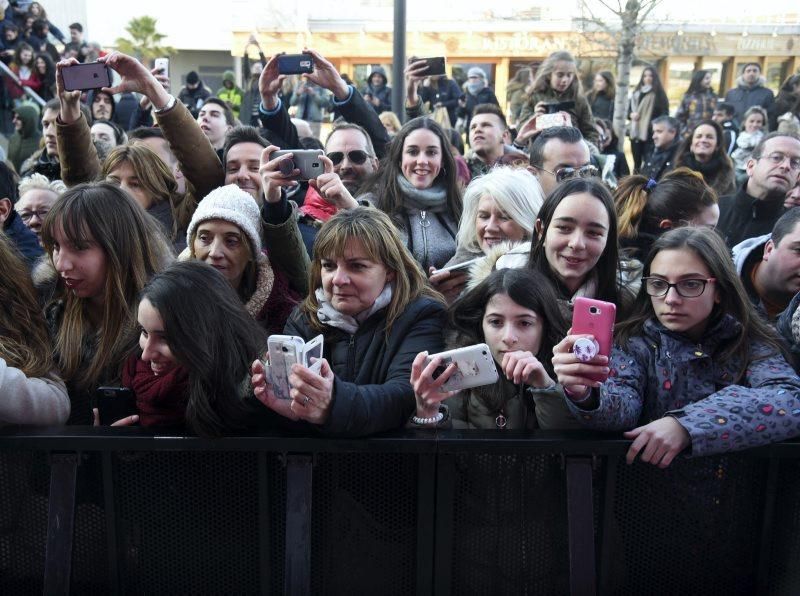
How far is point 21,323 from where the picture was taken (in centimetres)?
247

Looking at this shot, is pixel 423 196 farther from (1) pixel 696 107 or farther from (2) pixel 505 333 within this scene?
(1) pixel 696 107

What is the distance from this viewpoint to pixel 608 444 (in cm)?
187

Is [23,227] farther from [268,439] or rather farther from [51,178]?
[268,439]

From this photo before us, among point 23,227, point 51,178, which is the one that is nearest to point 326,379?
point 23,227

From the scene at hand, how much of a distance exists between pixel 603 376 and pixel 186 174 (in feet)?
9.37

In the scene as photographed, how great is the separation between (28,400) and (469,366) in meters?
1.25

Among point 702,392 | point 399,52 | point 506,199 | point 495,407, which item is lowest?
point 495,407

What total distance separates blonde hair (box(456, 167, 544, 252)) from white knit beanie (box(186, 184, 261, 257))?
1.06 meters

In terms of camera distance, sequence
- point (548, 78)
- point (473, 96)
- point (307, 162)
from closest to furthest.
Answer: point (307, 162) < point (548, 78) < point (473, 96)

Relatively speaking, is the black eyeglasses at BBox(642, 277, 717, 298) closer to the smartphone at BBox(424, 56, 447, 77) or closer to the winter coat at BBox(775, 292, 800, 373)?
the winter coat at BBox(775, 292, 800, 373)

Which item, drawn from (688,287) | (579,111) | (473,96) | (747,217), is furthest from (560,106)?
(473,96)

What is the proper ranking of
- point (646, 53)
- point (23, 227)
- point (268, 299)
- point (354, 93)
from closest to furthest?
1. point (268, 299)
2. point (23, 227)
3. point (354, 93)
4. point (646, 53)

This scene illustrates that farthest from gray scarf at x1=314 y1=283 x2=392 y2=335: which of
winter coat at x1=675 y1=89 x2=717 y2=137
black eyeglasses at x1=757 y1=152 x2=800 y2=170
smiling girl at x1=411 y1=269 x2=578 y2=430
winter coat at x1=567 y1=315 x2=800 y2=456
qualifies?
winter coat at x1=675 y1=89 x2=717 y2=137

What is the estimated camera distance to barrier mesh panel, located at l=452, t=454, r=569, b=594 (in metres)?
1.90
